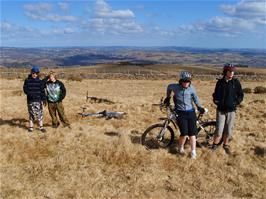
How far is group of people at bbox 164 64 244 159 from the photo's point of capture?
28.6ft

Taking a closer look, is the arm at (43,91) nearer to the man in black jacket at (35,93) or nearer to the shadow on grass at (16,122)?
the man in black jacket at (35,93)

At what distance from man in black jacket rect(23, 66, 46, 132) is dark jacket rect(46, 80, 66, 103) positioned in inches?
7.6

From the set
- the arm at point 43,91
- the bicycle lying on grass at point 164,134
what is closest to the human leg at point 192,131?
the bicycle lying on grass at point 164,134

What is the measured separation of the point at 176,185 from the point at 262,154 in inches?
122

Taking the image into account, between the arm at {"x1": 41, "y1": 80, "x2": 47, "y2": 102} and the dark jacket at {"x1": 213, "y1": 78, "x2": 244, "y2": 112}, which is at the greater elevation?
the dark jacket at {"x1": 213, "y1": 78, "x2": 244, "y2": 112}

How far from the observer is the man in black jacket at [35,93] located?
37.2 feet

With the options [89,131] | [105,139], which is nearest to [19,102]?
[89,131]

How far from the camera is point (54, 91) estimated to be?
11758mm

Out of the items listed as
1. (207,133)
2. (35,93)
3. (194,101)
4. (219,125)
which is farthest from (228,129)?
(35,93)

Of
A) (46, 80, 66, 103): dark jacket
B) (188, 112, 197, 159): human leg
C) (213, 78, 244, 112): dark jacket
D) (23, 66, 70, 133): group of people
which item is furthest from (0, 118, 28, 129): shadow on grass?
(213, 78, 244, 112): dark jacket

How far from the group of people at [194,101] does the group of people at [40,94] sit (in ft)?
14.0

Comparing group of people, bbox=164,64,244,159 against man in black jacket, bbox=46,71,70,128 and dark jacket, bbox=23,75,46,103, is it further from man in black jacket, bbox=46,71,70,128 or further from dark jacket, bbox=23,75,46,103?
dark jacket, bbox=23,75,46,103

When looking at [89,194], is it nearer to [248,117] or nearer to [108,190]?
[108,190]

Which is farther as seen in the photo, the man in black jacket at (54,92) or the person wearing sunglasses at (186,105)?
the man in black jacket at (54,92)
